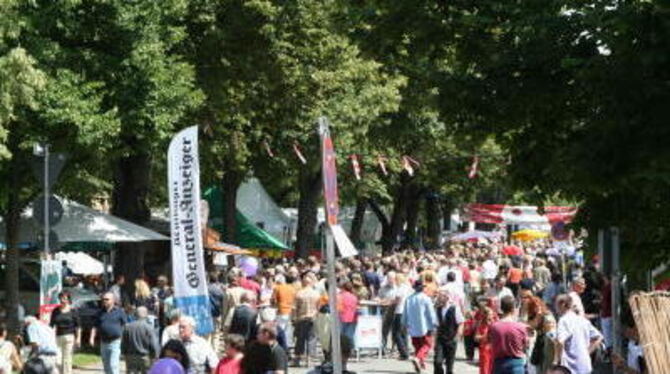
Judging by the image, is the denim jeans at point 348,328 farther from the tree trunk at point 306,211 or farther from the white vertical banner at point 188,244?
the tree trunk at point 306,211

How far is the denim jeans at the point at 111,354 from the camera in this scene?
20.3m

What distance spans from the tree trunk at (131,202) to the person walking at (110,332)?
10438 millimetres

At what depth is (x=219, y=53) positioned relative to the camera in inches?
1231

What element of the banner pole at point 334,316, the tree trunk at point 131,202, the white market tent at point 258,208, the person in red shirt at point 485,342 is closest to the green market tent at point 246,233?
the white market tent at point 258,208

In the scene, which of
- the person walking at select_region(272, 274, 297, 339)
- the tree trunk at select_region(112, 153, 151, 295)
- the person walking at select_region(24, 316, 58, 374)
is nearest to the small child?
the person walking at select_region(272, 274, 297, 339)

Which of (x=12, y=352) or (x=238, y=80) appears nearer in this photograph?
(x=12, y=352)

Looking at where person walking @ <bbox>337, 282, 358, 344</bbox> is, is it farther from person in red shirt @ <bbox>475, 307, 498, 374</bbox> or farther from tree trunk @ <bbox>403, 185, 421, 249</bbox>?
tree trunk @ <bbox>403, 185, 421, 249</bbox>

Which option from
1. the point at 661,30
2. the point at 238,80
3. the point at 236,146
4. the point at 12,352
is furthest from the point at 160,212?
the point at 661,30

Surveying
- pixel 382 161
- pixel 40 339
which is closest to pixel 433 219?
pixel 382 161

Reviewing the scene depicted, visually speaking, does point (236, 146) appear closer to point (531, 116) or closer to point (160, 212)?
point (531, 116)

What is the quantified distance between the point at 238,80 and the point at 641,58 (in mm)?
20894

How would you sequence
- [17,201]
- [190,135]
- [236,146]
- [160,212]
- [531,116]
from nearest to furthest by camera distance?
[531,116] < [190,135] < [17,201] < [236,146] < [160,212]

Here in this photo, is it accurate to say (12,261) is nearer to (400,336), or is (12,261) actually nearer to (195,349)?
(400,336)

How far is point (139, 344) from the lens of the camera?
1897 cm
